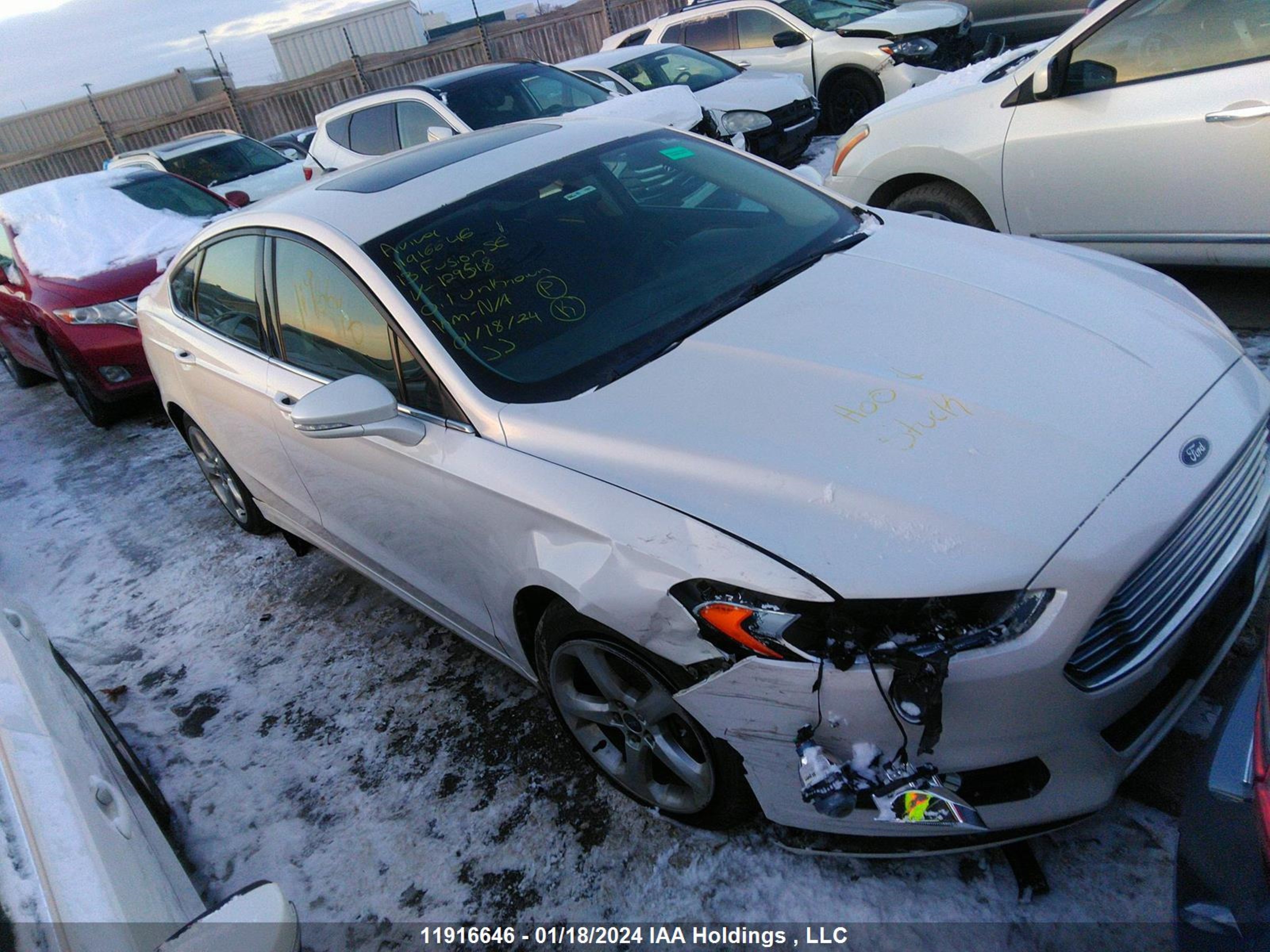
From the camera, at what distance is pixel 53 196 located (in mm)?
7113

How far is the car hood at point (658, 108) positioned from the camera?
6.79 meters

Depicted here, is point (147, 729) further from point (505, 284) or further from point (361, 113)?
point (361, 113)

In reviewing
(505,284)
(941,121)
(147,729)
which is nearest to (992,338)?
Answer: (505,284)

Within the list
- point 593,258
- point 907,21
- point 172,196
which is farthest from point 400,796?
point 907,21

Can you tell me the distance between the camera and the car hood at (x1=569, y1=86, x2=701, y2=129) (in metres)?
6.79

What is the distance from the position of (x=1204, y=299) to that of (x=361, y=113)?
7.25m

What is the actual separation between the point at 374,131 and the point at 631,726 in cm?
748

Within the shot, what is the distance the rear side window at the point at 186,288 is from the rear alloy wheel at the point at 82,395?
272 cm

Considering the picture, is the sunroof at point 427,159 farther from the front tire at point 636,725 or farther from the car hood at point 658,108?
the car hood at point 658,108

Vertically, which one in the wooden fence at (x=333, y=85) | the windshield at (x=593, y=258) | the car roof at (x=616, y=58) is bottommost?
the windshield at (x=593, y=258)

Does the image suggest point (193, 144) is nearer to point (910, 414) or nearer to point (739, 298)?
point (739, 298)

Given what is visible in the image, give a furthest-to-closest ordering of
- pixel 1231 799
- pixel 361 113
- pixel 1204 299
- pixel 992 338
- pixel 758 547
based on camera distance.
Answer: pixel 361 113
pixel 1204 299
pixel 992 338
pixel 758 547
pixel 1231 799

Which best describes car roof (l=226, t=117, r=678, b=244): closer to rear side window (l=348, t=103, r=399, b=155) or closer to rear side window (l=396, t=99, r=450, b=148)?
rear side window (l=396, t=99, r=450, b=148)

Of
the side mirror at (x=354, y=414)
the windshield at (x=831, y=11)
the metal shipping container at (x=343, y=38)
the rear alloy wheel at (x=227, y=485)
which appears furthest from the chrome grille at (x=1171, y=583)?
the metal shipping container at (x=343, y=38)
